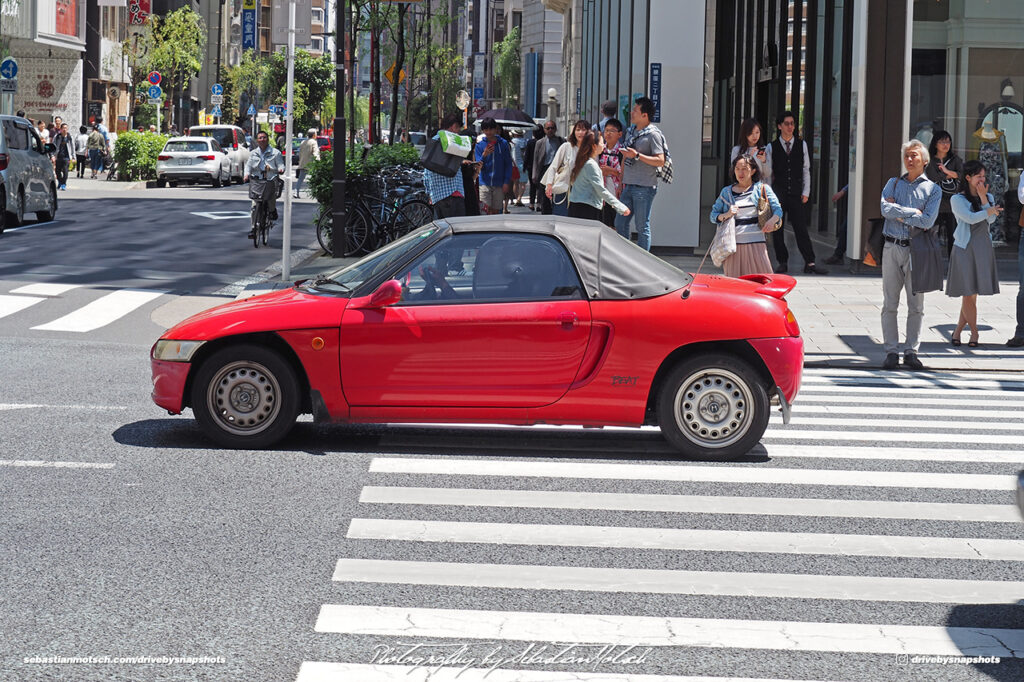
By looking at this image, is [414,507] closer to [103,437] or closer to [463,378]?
[463,378]

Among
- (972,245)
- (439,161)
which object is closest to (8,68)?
(439,161)

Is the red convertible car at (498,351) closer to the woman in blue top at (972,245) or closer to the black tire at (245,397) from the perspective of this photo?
the black tire at (245,397)

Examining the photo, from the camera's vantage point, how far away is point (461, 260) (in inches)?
329

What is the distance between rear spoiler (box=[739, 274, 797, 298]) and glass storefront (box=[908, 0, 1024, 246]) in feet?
43.5

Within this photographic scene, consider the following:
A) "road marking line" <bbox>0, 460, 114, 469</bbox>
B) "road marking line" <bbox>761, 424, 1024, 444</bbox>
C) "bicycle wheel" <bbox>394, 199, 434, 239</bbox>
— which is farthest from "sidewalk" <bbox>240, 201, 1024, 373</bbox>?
"road marking line" <bbox>0, 460, 114, 469</bbox>

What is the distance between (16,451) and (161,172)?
39.2 meters

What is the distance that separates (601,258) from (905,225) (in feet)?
16.6

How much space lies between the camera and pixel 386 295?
8188mm

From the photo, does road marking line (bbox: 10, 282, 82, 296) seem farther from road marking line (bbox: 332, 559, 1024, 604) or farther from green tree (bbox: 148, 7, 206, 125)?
green tree (bbox: 148, 7, 206, 125)

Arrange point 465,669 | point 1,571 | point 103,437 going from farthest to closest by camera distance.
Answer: point 103,437 < point 1,571 < point 465,669

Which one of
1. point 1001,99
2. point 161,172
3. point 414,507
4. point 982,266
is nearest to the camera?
point 414,507

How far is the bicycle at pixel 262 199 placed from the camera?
23.1m

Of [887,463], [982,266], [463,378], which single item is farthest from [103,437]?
[982,266]

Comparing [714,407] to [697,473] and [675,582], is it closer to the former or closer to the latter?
[697,473]
